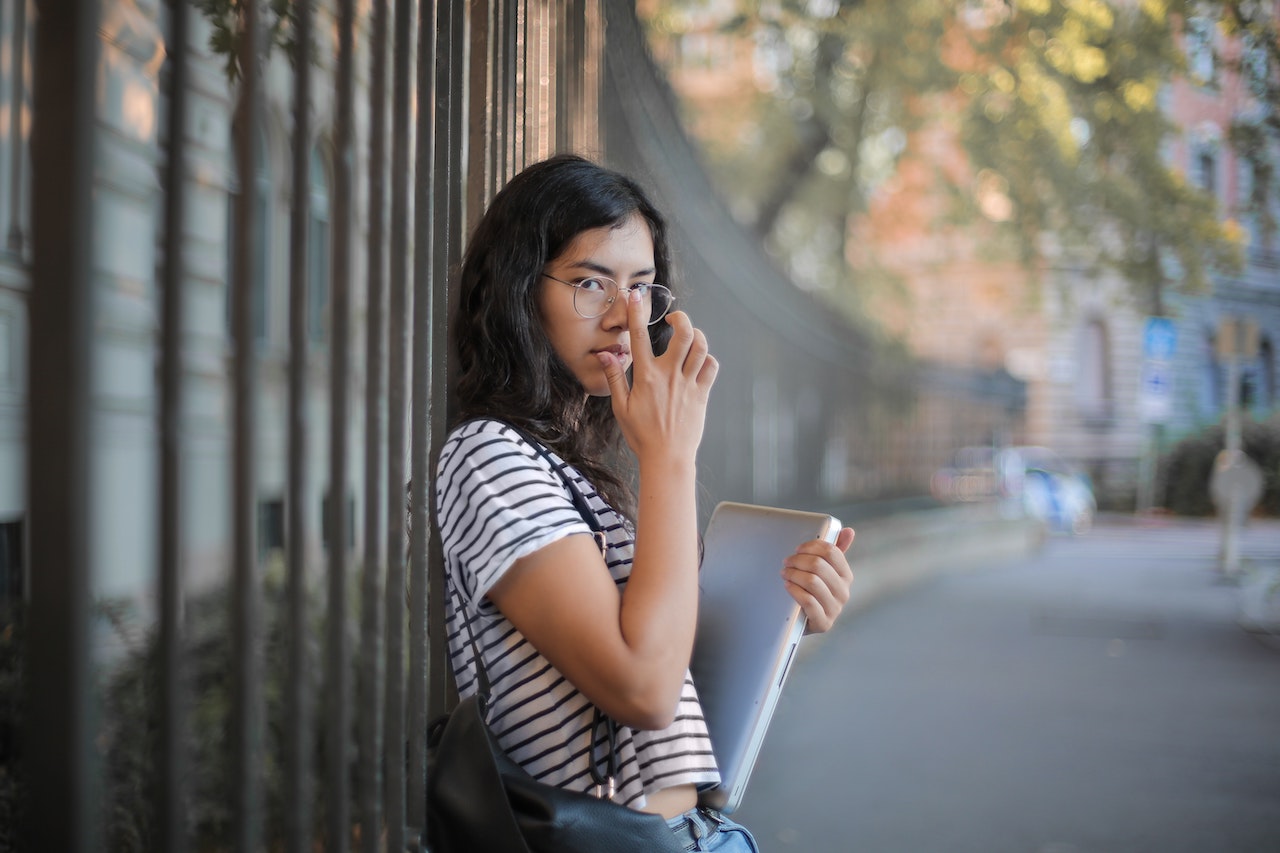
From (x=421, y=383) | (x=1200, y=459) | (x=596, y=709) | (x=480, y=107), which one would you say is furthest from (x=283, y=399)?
(x=1200, y=459)

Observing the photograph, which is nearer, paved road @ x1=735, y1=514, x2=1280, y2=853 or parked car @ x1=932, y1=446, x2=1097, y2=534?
paved road @ x1=735, y1=514, x2=1280, y2=853

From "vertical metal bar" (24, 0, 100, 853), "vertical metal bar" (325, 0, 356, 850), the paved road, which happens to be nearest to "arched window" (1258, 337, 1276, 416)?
the paved road

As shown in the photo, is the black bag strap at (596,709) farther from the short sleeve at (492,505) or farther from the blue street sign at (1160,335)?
the blue street sign at (1160,335)

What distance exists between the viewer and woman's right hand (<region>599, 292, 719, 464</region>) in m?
1.63

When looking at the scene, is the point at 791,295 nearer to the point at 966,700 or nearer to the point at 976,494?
the point at 966,700

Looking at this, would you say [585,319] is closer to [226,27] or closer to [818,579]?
[818,579]

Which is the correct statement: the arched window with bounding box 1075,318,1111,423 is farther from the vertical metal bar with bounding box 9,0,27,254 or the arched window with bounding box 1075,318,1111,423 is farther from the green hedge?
the vertical metal bar with bounding box 9,0,27,254

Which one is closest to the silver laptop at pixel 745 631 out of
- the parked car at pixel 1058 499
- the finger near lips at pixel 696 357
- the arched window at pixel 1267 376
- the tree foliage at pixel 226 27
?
the finger near lips at pixel 696 357

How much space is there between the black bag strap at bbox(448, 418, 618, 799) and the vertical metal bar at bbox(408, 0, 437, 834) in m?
0.13

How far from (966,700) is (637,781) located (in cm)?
568

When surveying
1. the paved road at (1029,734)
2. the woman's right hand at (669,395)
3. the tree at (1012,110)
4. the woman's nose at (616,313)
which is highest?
the tree at (1012,110)

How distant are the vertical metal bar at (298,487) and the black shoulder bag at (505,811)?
0.58 feet

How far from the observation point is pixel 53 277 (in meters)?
→ 0.97

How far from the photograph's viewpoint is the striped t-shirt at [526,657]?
155 cm
